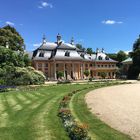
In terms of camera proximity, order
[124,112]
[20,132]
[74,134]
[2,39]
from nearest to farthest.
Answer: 1. [74,134]
2. [20,132]
3. [124,112]
4. [2,39]

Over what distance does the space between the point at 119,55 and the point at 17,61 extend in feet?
240

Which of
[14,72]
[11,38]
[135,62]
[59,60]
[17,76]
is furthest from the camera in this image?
[59,60]

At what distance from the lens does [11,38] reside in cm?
7019

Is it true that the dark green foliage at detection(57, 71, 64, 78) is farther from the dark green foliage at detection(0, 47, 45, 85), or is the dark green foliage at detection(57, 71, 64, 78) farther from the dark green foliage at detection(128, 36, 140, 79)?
the dark green foliage at detection(0, 47, 45, 85)

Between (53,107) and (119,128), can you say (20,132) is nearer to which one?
(119,128)

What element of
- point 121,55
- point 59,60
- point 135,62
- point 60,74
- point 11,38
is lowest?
point 60,74

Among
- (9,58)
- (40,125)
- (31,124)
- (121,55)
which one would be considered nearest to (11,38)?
(9,58)

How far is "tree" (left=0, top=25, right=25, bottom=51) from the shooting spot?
68188mm

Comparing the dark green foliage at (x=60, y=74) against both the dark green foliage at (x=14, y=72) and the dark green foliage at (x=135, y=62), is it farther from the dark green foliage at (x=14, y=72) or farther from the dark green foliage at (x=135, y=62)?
the dark green foliage at (x=14, y=72)

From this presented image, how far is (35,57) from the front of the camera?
3238 inches

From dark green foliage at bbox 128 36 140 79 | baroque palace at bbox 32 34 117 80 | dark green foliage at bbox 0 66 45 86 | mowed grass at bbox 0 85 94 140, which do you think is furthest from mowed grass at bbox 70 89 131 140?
baroque palace at bbox 32 34 117 80

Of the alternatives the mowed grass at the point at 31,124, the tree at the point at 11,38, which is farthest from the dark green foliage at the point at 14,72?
the mowed grass at the point at 31,124

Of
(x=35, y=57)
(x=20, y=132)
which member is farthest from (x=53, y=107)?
(x=35, y=57)

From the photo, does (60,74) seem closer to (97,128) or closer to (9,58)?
(9,58)
